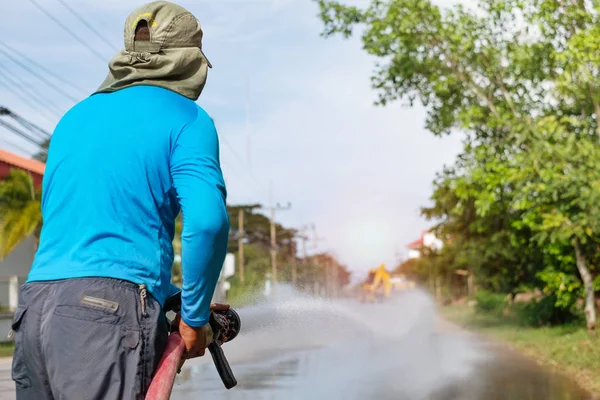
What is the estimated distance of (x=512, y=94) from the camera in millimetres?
20828

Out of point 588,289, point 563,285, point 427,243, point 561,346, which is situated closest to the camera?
point 561,346

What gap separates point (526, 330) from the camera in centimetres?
2484

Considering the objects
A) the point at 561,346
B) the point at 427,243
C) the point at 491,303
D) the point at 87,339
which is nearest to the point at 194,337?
the point at 87,339

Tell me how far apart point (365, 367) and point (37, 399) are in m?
11.2

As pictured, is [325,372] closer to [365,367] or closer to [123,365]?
[365,367]

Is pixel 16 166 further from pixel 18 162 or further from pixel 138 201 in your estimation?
pixel 138 201

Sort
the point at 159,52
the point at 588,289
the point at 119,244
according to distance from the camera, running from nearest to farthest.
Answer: the point at 119,244, the point at 159,52, the point at 588,289

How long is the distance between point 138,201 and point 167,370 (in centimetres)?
49

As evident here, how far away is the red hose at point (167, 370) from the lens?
2.46m

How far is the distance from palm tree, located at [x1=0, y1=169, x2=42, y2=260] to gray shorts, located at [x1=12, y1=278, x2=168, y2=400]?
22.4m

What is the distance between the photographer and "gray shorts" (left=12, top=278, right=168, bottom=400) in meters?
2.38

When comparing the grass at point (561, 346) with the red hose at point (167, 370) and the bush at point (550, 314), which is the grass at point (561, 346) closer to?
the bush at point (550, 314)

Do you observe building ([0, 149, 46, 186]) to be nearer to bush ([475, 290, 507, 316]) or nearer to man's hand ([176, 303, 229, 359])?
bush ([475, 290, 507, 316])

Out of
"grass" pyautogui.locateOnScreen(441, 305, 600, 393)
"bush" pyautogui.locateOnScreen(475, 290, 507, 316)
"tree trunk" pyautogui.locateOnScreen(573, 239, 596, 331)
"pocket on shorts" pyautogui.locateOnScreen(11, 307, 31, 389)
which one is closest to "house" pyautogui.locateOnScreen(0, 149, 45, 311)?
"grass" pyautogui.locateOnScreen(441, 305, 600, 393)
